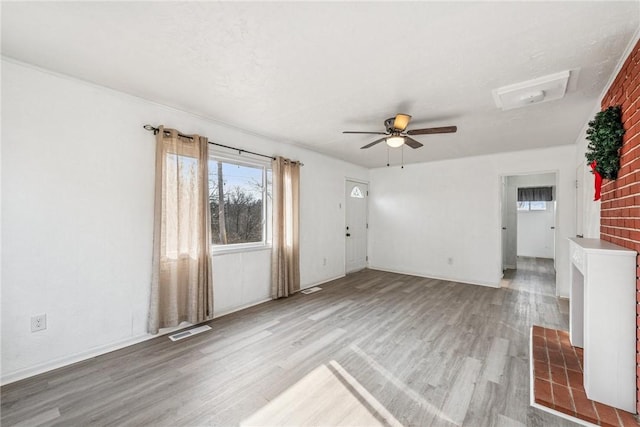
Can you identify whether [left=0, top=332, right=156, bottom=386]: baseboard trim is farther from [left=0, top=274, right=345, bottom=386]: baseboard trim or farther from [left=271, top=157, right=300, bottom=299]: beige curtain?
[left=271, top=157, right=300, bottom=299]: beige curtain

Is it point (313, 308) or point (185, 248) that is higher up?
point (185, 248)

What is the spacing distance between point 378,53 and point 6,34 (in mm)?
2590

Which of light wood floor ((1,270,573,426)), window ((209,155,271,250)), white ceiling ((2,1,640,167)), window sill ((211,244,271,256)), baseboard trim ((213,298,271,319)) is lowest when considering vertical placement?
light wood floor ((1,270,573,426))

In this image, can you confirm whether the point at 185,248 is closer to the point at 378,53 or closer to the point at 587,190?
the point at 378,53

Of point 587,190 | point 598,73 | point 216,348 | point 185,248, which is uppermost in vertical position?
point 598,73

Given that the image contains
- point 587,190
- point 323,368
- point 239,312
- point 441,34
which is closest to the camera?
point 441,34

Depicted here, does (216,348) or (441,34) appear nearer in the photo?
(441,34)

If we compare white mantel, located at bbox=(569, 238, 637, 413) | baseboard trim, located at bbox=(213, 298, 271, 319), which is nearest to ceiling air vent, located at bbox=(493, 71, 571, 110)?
white mantel, located at bbox=(569, 238, 637, 413)

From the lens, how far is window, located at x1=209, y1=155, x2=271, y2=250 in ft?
11.5

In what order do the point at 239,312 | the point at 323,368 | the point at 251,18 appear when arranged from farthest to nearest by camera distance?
the point at 239,312 < the point at 323,368 < the point at 251,18

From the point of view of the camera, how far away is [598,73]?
216 centimetres

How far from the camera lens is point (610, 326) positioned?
179 centimetres

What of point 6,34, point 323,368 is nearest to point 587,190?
point 323,368

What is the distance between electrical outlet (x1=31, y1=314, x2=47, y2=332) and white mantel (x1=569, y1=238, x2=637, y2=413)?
4.27 m
